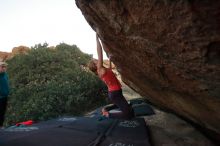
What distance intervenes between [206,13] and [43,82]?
1254cm

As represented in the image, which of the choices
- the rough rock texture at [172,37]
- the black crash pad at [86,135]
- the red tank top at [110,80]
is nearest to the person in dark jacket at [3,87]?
the black crash pad at [86,135]

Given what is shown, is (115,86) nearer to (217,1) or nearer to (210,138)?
(210,138)

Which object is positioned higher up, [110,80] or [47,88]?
[47,88]

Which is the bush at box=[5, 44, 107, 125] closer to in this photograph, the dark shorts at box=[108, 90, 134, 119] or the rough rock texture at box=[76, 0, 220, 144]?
the dark shorts at box=[108, 90, 134, 119]

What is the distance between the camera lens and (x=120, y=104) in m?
8.12

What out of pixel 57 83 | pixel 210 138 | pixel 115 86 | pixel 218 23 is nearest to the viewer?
pixel 218 23

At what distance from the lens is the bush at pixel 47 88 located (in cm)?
1306

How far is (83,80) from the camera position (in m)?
14.4

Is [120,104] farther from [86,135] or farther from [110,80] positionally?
[86,135]

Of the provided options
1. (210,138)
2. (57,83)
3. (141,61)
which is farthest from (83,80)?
(141,61)

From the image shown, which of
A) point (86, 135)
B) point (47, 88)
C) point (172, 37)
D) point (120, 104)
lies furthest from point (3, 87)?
point (47, 88)

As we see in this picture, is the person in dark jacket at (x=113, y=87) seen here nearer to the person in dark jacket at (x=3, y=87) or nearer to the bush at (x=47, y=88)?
the person in dark jacket at (x=3, y=87)

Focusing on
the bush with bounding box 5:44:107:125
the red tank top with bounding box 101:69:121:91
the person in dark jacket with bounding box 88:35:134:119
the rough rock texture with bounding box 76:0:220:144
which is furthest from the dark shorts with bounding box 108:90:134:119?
the bush with bounding box 5:44:107:125

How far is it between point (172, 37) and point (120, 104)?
192 inches
